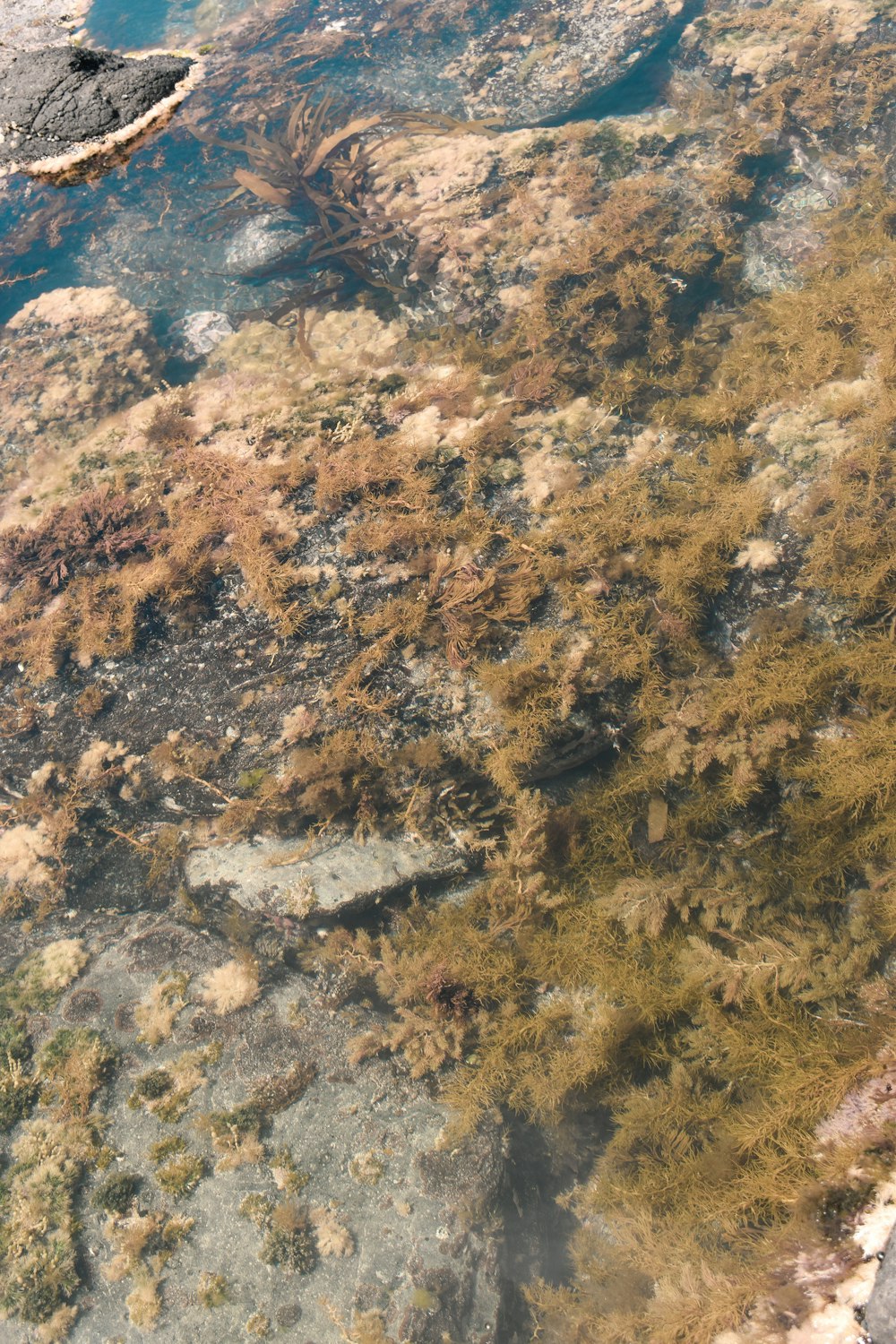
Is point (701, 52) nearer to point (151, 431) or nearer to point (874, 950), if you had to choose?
point (151, 431)

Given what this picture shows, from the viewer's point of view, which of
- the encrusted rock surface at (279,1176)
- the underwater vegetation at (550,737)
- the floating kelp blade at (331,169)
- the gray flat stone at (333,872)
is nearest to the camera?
the underwater vegetation at (550,737)

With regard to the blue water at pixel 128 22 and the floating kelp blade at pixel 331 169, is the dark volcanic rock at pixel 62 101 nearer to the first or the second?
the floating kelp blade at pixel 331 169

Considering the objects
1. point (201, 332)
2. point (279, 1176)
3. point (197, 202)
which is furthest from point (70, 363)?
point (279, 1176)

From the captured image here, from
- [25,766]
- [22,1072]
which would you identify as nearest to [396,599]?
[25,766]

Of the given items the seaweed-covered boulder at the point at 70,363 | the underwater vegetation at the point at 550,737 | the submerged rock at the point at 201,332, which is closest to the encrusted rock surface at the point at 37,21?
the seaweed-covered boulder at the point at 70,363

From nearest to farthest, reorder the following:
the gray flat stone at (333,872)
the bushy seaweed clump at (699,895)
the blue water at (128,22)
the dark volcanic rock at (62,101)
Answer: the bushy seaweed clump at (699,895) < the gray flat stone at (333,872) < the dark volcanic rock at (62,101) < the blue water at (128,22)

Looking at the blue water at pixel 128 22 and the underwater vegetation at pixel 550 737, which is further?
the blue water at pixel 128 22

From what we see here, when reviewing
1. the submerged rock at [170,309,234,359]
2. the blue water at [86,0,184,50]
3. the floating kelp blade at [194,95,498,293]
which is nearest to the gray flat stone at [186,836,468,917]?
the submerged rock at [170,309,234,359]

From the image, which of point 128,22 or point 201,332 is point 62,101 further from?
point 128,22
